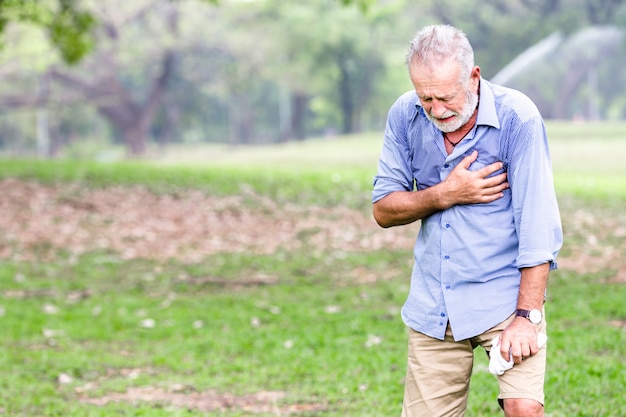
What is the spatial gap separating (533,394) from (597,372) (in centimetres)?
376

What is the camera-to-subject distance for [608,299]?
9.59 m

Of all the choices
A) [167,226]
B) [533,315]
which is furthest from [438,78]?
[167,226]

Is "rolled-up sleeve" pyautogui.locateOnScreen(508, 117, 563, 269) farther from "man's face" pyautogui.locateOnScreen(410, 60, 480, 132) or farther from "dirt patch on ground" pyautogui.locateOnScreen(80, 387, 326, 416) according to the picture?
"dirt patch on ground" pyautogui.locateOnScreen(80, 387, 326, 416)

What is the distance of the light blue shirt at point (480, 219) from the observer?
329cm

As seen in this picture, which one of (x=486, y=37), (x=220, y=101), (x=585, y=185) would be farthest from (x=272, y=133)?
(x=585, y=185)

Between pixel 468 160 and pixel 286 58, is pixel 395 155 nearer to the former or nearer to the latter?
pixel 468 160

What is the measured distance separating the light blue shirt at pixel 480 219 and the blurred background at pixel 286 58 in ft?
86.0

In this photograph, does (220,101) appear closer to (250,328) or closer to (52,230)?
(52,230)

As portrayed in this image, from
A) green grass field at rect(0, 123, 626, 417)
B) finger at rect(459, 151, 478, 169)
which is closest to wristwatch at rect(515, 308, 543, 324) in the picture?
finger at rect(459, 151, 478, 169)

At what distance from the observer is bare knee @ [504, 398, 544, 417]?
3273 millimetres

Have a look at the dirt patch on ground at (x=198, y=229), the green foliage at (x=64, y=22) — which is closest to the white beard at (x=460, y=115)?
the dirt patch on ground at (x=198, y=229)

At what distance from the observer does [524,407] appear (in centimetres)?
328

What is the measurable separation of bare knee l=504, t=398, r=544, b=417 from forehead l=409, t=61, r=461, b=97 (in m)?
1.10

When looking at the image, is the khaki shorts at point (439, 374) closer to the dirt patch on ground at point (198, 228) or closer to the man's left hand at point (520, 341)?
the man's left hand at point (520, 341)
